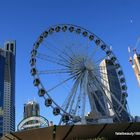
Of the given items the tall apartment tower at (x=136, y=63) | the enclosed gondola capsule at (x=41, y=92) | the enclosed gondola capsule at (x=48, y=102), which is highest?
the tall apartment tower at (x=136, y=63)

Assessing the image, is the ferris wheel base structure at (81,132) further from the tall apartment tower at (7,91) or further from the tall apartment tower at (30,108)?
the tall apartment tower at (30,108)

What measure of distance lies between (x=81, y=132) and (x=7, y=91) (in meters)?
157

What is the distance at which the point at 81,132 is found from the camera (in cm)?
3064

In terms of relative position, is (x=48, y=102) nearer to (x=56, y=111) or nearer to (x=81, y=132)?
(x=56, y=111)

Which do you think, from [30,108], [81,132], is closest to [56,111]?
[81,132]

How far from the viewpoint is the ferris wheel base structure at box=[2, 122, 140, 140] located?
1166 inches

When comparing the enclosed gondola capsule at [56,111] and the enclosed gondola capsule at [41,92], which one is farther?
the enclosed gondola capsule at [41,92]

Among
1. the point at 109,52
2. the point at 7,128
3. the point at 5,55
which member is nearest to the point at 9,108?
the point at 7,128

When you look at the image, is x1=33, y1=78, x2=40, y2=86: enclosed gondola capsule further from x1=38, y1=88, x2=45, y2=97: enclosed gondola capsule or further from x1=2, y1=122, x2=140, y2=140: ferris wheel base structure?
x1=2, y1=122, x2=140, y2=140: ferris wheel base structure

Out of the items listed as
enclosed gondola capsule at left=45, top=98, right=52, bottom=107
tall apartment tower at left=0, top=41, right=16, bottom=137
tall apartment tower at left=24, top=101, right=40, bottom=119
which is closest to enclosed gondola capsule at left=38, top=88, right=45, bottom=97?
enclosed gondola capsule at left=45, top=98, right=52, bottom=107

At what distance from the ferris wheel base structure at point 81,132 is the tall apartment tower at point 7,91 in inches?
5569

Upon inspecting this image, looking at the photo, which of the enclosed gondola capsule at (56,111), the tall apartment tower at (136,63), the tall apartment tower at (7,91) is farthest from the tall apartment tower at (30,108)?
the enclosed gondola capsule at (56,111)

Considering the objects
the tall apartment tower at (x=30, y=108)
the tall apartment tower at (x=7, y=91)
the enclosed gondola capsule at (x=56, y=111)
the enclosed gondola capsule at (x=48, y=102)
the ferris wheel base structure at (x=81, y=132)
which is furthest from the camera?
the tall apartment tower at (x=30, y=108)

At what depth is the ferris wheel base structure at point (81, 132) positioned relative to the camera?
1166 inches
